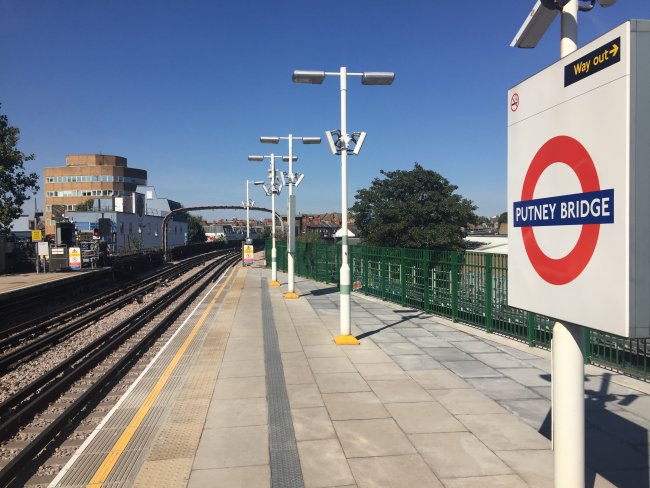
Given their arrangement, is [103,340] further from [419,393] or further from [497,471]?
[497,471]

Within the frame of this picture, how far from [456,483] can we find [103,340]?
404 inches

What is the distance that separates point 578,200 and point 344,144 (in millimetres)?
8095

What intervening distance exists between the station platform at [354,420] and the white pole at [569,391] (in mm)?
1215

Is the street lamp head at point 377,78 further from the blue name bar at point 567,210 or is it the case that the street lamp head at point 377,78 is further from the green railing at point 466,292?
the blue name bar at point 567,210

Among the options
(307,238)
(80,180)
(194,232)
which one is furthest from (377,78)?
(80,180)

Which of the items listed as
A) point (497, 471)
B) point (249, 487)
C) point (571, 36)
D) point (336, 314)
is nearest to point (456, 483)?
point (497, 471)

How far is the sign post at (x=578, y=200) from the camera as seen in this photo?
2.45 m

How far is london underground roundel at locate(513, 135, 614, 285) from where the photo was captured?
2.69m

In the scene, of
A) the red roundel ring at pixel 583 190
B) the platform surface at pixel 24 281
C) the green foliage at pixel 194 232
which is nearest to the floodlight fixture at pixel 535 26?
the red roundel ring at pixel 583 190

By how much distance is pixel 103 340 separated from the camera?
475 inches

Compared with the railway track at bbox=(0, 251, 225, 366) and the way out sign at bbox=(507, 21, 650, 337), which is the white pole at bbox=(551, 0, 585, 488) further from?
the railway track at bbox=(0, 251, 225, 366)

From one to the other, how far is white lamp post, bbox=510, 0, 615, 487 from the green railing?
486 centimetres

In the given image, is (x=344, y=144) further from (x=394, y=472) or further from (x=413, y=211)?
(x=413, y=211)

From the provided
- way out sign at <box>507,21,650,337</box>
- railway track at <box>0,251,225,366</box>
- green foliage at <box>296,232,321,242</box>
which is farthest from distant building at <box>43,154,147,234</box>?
way out sign at <box>507,21,650,337</box>
